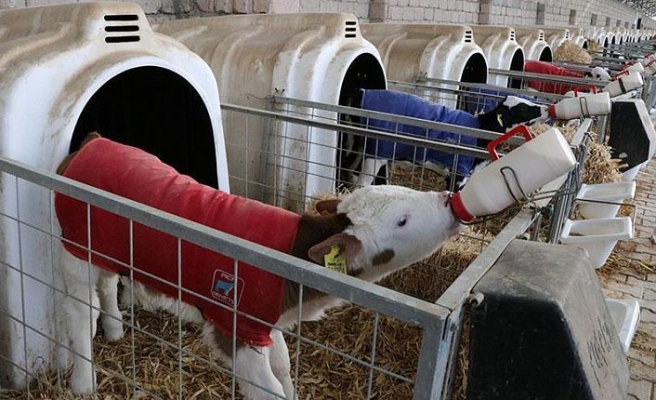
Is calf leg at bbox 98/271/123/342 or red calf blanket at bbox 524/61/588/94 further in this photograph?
red calf blanket at bbox 524/61/588/94

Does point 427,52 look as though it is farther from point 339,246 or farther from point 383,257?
point 339,246

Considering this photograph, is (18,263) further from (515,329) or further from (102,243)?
(515,329)

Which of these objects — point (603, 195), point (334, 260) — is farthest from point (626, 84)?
point (334, 260)

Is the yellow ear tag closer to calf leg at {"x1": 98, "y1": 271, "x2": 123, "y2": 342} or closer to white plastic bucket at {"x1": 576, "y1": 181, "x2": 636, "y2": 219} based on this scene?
calf leg at {"x1": 98, "y1": 271, "x2": 123, "y2": 342}

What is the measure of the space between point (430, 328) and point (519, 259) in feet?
1.01

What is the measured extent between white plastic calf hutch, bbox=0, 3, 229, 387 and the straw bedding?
18 cm

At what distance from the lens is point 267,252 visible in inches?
46.6

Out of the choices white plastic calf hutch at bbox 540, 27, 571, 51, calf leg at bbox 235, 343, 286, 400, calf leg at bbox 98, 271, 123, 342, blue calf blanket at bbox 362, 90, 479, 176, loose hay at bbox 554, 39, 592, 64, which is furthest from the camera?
white plastic calf hutch at bbox 540, 27, 571, 51

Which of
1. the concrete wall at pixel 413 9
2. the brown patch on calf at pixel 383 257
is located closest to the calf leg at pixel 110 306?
the brown patch on calf at pixel 383 257

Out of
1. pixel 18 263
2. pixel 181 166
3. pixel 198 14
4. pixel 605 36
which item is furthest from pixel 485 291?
pixel 605 36

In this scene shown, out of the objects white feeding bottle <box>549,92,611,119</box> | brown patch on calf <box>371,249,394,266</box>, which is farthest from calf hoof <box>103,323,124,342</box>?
white feeding bottle <box>549,92,611,119</box>

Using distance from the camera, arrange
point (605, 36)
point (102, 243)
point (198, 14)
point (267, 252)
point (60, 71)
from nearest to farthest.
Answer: point (267, 252) < point (102, 243) < point (60, 71) < point (198, 14) < point (605, 36)

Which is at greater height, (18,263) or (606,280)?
(18,263)

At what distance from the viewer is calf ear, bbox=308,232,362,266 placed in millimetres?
1581
